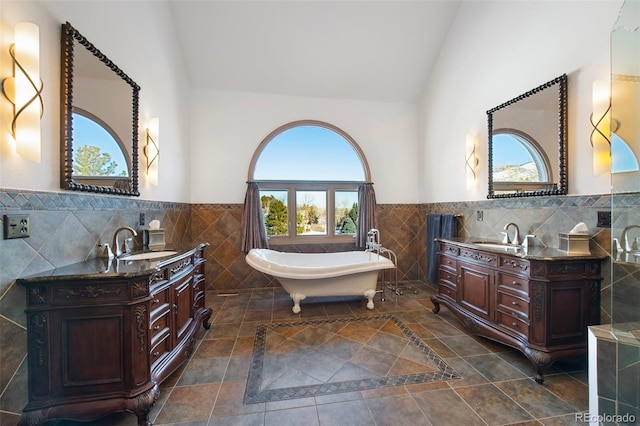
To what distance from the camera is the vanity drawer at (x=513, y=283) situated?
200 centimetres

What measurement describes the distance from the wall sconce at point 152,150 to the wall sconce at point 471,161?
3799 mm

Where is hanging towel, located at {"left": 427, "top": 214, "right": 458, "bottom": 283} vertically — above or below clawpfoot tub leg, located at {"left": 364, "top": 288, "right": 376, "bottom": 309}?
above

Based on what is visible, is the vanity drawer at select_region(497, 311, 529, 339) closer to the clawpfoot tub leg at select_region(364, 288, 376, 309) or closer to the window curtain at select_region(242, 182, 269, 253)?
the clawpfoot tub leg at select_region(364, 288, 376, 309)

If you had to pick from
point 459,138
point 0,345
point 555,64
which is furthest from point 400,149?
point 0,345

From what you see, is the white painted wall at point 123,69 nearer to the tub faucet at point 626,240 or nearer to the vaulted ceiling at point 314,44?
the vaulted ceiling at point 314,44

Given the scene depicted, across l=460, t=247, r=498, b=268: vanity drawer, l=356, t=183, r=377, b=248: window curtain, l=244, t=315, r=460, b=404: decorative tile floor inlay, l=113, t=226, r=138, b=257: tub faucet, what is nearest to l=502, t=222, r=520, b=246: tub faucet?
l=460, t=247, r=498, b=268: vanity drawer

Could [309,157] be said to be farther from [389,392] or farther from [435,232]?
[389,392]

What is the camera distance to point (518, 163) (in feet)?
8.84

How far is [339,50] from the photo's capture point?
3.72m

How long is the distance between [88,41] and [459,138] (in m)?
4.05

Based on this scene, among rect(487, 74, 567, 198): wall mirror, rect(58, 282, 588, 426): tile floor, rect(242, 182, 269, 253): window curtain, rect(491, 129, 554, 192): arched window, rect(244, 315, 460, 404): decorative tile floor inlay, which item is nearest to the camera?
rect(58, 282, 588, 426): tile floor

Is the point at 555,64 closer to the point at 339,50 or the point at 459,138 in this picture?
the point at 459,138

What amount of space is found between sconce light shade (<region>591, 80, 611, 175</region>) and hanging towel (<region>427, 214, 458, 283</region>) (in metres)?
1.62

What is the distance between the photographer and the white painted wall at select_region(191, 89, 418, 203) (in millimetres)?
3983
